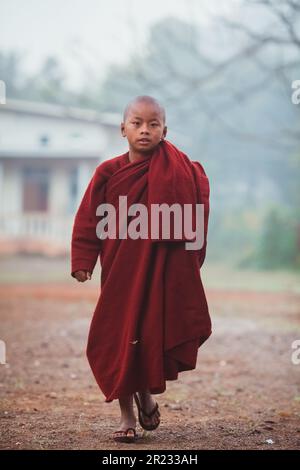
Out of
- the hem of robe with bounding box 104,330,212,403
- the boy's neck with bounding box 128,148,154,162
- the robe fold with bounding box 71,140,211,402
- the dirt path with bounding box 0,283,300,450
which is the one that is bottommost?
the dirt path with bounding box 0,283,300,450

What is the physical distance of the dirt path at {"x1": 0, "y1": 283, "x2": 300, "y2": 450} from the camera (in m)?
4.27

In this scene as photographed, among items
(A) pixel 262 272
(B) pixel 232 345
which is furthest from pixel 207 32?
(B) pixel 232 345

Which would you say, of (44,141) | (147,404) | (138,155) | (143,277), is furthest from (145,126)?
(44,141)

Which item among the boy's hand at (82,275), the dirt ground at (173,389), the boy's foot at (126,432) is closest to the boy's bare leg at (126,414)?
the boy's foot at (126,432)

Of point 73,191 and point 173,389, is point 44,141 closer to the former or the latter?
point 73,191

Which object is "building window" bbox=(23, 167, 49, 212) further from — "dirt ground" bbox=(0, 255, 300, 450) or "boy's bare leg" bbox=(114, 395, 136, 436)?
"boy's bare leg" bbox=(114, 395, 136, 436)

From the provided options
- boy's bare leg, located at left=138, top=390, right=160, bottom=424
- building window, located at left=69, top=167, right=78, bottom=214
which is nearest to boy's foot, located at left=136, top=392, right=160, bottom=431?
boy's bare leg, located at left=138, top=390, right=160, bottom=424

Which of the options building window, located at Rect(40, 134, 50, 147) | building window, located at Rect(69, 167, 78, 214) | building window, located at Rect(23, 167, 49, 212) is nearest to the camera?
building window, located at Rect(40, 134, 50, 147)

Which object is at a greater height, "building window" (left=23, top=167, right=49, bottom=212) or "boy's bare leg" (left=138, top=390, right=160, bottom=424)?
"building window" (left=23, top=167, right=49, bottom=212)

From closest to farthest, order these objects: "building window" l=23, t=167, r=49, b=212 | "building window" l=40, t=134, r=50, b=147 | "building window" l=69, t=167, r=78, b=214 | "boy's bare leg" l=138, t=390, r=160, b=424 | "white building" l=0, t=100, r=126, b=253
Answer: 1. "boy's bare leg" l=138, t=390, r=160, b=424
2. "white building" l=0, t=100, r=126, b=253
3. "building window" l=40, t=134, r=50, b=147
4. "building window" l=69, t=167, r=78, b=214
5. "building window" l=23, t=167, r=49, b=212

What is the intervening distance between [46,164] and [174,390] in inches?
721

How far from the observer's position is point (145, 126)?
13.6 feet
